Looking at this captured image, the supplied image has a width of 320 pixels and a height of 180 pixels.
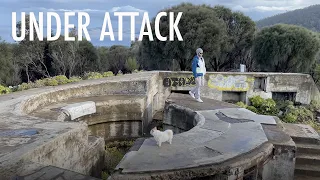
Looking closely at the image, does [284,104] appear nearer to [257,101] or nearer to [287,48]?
[257,101]

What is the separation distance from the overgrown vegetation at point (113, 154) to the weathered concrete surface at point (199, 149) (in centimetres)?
125

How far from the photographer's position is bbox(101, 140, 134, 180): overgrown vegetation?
22.0ft

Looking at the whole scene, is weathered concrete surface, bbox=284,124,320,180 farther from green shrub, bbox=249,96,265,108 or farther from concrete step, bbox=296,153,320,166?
green shrub, bbox=249,96,265,108

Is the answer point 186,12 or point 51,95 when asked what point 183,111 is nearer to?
point 51,95

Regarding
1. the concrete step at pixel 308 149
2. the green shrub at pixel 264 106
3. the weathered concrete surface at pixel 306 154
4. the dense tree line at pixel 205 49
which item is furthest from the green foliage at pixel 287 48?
the concrete step at pixel 308 149

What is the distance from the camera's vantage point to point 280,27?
76.2 feet

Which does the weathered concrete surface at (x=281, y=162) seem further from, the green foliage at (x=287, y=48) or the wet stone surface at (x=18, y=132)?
the green foliage at (x=287, y=48)

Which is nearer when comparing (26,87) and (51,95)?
(51,95)

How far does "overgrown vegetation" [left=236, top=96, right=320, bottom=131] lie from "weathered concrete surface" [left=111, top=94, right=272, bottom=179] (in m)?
5.84

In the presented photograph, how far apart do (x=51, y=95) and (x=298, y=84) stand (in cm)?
1008

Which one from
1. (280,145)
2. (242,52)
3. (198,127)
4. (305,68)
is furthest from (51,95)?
(242,52)

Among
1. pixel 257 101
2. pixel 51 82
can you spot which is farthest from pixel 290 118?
pixel 51 82

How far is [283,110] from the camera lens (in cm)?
1273

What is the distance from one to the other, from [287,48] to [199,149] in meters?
19.2
